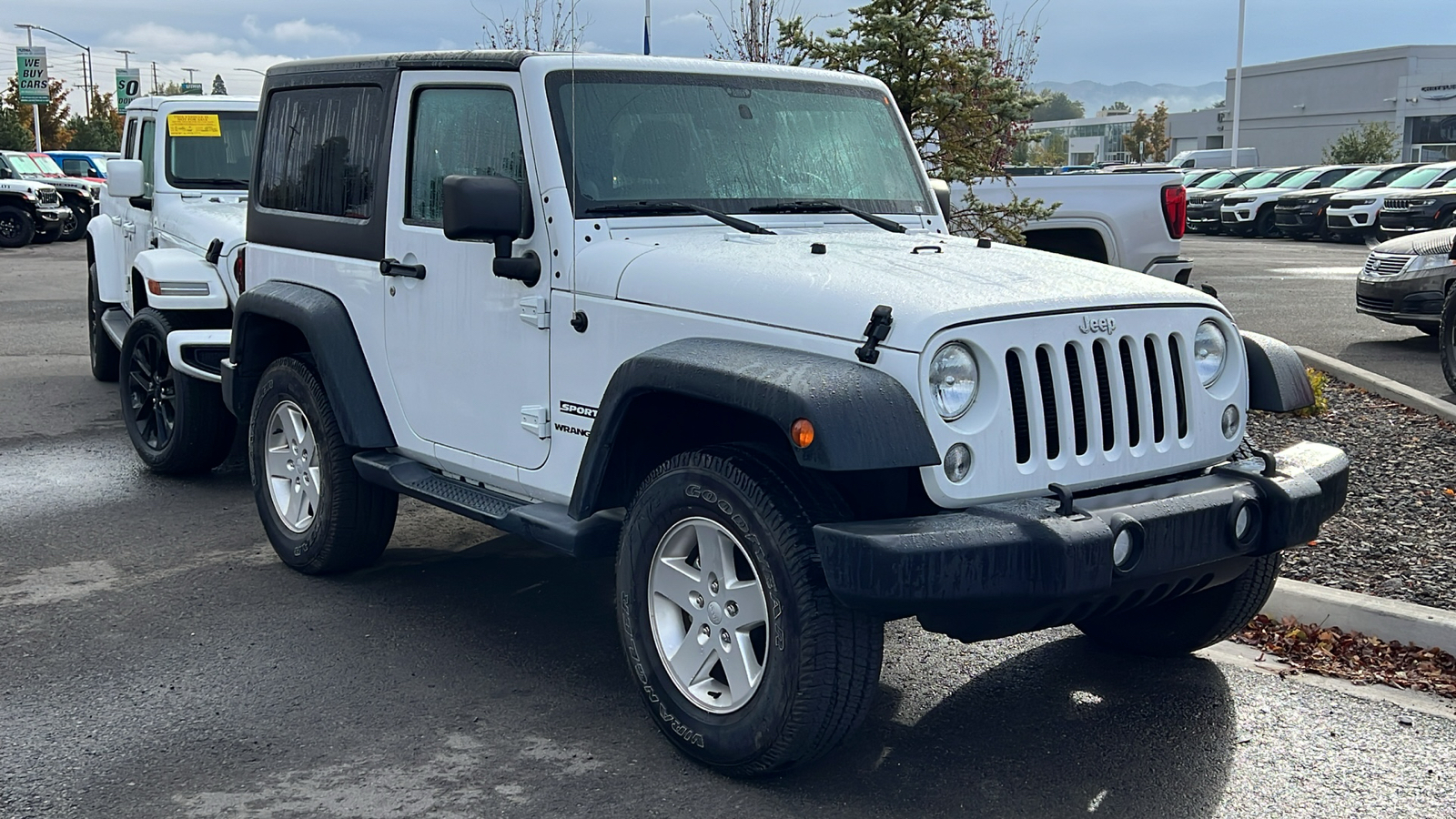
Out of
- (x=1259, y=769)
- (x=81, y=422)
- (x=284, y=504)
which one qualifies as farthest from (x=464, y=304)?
(x=81, y=422)

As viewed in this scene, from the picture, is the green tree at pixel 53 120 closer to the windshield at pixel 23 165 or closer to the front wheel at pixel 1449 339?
the windshield at pixel 23 165

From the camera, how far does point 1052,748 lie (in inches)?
174

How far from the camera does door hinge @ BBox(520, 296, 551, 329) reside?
4832mm

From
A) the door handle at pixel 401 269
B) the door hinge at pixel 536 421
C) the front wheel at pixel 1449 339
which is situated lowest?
the front wheel at pixel 1449 339

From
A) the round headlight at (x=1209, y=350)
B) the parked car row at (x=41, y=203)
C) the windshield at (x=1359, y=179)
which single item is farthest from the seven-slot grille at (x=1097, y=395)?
the windshield at (x=1359, y=179)

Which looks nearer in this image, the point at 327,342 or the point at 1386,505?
the point at 327,342

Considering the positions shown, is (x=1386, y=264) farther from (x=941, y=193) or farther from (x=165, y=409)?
(x=165, y=409)

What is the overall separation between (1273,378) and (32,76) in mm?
70780

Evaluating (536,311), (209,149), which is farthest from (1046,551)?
(209,149)

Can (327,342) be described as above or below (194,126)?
below

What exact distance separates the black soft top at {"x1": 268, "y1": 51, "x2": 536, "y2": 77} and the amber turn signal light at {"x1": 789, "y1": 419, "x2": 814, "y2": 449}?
2.00m

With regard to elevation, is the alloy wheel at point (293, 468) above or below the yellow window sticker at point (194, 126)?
below

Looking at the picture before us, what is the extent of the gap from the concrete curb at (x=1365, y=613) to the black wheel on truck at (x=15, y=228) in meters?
29.9

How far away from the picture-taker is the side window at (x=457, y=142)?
199 inches
